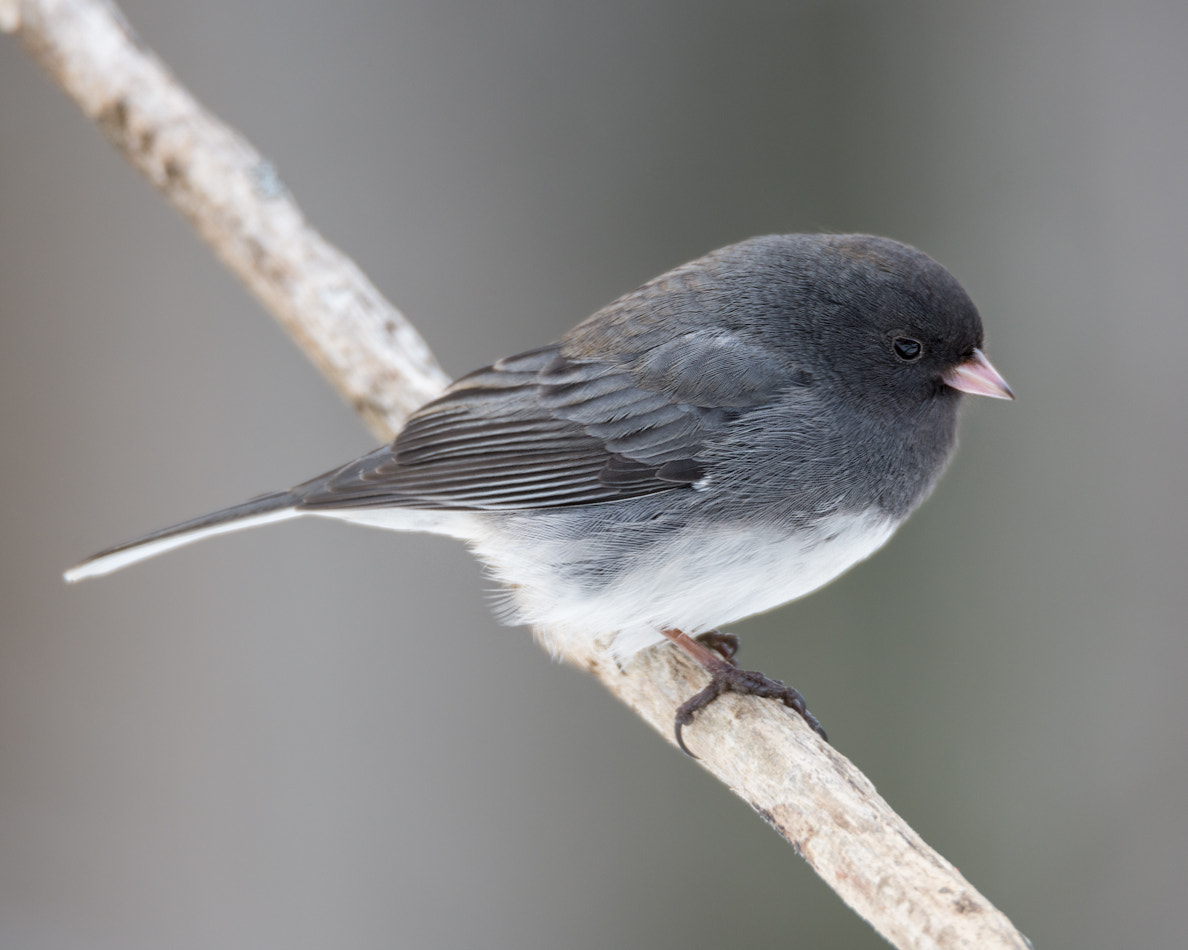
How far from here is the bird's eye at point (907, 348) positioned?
7.19 feet

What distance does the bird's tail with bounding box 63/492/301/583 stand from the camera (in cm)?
221

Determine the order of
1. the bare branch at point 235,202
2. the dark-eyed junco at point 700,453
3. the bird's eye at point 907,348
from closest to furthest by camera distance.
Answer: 1. the dark-eyed junco at point 700,453
2. the bird's eye at point 907,348
3. the bare branch at point 235,202

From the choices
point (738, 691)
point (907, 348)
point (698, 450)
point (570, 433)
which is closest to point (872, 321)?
point (907, 348)

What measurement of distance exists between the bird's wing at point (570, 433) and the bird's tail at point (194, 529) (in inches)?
2.1

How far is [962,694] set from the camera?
11.5 feet

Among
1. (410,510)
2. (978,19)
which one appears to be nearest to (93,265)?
(410,510)

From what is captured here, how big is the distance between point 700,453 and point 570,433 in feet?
0.97

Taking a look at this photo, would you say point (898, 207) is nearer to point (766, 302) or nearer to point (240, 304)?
point (766, 302)

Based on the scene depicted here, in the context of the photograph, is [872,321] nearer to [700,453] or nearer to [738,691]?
[700,453]

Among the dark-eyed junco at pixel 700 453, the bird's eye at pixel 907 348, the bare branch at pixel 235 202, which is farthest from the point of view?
the bare branch at pixel 235 202

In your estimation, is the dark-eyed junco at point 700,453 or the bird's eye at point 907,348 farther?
the bird's eye at point 907,348

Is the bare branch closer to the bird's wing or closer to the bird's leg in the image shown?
the bird's wing

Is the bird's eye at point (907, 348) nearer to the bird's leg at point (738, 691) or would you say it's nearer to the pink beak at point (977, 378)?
the pink beak at point (977, 378)

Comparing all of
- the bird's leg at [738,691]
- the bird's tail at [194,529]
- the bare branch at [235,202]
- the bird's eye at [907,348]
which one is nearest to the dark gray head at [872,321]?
the bird's eye at [907,348]
